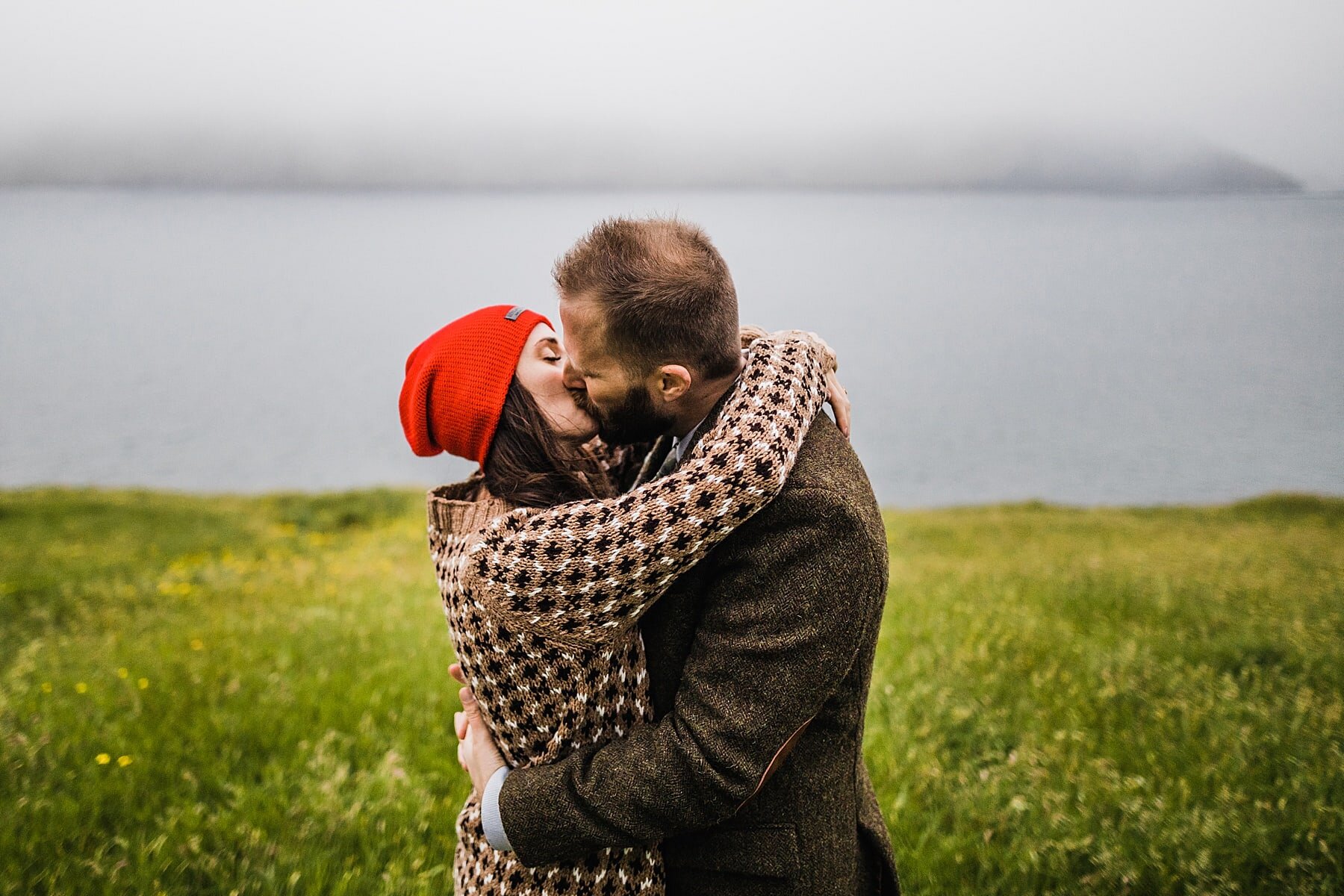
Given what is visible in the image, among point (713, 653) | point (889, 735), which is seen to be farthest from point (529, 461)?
point (889, 735)

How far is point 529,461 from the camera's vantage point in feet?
7.30

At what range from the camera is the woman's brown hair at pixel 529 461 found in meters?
2.17

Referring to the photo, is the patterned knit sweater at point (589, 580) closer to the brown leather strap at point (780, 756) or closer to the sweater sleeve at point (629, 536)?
the sweater sleeve at point (629, 536)

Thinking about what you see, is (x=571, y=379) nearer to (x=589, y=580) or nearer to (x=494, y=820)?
(x=589, y=580)

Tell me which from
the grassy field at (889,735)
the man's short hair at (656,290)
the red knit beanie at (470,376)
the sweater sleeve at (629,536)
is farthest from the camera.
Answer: the grassy field at (889,735)

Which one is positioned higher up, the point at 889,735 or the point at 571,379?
the point at 571,379

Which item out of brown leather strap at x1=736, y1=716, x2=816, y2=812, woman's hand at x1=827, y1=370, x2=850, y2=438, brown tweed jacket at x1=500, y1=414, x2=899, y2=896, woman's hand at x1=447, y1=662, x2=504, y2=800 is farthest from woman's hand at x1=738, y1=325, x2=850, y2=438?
woman's hand at x1=447, y1=662, x2=504, y2=800

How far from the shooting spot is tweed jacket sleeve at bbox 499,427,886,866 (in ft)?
5.81

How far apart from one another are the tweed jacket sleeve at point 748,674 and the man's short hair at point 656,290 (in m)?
0.47

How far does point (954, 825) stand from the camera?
4.14 metres

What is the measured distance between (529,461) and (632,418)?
12.2 inches

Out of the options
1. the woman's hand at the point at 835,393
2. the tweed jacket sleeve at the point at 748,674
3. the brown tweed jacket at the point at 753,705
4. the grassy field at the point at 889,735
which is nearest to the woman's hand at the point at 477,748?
the brown tweed jacket at the point at 753,705

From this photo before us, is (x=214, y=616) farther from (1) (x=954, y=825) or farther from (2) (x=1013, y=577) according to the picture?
(2) (x=1013, y=577)

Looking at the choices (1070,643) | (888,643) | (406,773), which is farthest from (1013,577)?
(406,773)
